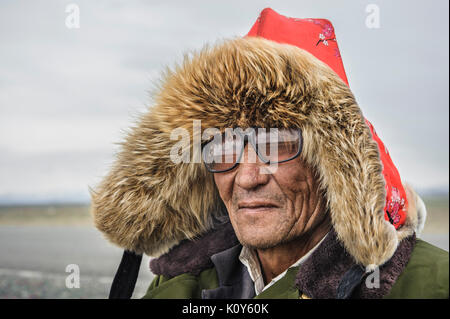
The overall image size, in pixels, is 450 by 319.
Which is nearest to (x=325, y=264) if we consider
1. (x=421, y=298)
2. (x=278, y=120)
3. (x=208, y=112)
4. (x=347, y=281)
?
(x=347, y=281)

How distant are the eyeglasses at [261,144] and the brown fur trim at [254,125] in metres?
0.03

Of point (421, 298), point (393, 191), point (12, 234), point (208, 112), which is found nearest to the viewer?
point (421, 298)

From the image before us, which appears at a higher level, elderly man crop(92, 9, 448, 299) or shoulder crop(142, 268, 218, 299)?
elderly man crop(92, 9, 448, 299)

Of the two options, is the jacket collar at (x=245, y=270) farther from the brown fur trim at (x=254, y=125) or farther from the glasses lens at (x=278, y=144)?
the glasses lens at (x=278, y=144)

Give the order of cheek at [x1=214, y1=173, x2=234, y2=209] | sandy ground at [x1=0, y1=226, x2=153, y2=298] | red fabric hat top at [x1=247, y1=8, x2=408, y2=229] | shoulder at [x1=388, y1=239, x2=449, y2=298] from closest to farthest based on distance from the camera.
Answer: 1. shoulder at [x1=388, y1=239, x2=449, y2=298]
2. red fabric hat top at [x1=247, y1=8, x2=408, y2=229]
3. cheek at [x1=214, y1=173, x2=234, y2=209]
4. sandy ground at [x1=0, y1=226, x2=153, y2=298]

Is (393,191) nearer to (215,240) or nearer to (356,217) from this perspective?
(356,217)

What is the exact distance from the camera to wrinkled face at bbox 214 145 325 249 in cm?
122

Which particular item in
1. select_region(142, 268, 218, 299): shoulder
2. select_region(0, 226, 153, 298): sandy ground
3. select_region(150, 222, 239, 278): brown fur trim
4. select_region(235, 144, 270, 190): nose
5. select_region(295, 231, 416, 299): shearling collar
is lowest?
select_region(0, 226, 153, 298): sandy ground

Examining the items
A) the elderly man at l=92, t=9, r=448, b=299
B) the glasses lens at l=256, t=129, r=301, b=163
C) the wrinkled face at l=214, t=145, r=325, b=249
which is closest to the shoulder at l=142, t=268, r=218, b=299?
the elderly man at l=92, t=9, r=448, b=299

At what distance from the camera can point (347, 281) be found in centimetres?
109

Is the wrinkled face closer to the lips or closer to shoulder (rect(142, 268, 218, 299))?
the lips

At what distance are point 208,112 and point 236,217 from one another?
0.34 metres

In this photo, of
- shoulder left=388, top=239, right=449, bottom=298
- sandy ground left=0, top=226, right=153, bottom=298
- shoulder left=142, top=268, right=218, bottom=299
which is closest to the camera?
shoulder left=388, top=239, right=449, bottom=298

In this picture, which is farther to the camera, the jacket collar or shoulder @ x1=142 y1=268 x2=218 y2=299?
shoulder @ x1=142 y1=268 x2=218 y2=299
